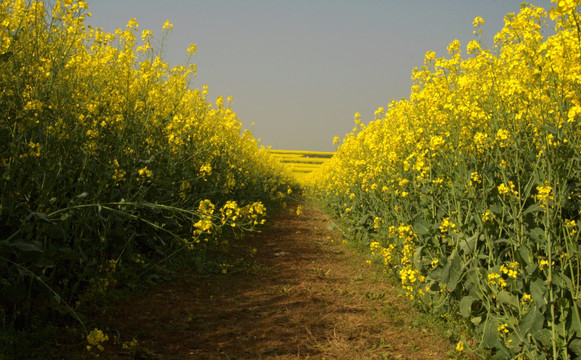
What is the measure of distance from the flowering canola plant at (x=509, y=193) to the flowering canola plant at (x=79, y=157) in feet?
5.31

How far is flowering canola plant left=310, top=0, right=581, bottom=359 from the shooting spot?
273 centimetres

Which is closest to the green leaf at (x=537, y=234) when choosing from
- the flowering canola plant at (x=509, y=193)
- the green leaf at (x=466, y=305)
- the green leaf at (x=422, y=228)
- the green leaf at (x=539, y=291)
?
the flowering canola plant at (x=509, y=193)

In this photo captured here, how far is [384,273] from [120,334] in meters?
3.31

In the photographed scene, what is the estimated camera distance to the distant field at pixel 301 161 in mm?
40103

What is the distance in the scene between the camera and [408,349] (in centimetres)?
358

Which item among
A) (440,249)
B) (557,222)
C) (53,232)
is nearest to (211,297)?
(53,232)

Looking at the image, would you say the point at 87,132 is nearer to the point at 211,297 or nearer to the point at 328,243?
the point at 211,297

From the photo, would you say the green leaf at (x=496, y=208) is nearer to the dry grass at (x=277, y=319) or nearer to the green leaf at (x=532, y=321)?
the green leaf at (x=532, y=321)

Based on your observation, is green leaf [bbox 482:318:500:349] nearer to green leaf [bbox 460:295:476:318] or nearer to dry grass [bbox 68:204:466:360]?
green leaf [bbox 460:295:476:318]

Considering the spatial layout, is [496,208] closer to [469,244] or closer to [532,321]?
[469,244]

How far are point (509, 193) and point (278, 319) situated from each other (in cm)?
230

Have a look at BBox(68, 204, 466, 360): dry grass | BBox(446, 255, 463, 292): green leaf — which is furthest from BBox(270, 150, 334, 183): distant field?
BBox(446, 255, 463, 292): green leaf

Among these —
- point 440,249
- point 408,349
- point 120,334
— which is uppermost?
point 440,249

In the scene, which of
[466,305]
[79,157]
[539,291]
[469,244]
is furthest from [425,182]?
[79,157]
